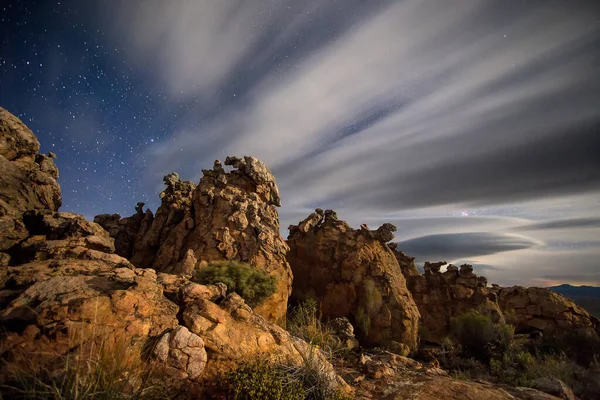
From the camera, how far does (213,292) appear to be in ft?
24.0

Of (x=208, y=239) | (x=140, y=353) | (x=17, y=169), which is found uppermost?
(x=17, y=169)

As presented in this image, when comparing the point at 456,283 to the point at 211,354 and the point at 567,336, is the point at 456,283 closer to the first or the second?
the point at 567,336

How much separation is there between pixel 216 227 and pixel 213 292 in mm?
13423

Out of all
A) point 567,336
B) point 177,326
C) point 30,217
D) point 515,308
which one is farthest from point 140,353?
point 515,308

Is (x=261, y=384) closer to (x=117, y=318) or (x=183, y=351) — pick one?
(x=183, y=351)

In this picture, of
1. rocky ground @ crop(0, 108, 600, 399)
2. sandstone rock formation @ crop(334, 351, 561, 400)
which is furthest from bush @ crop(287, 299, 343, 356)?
sandstone rock formation @ crop(334, 351, 561, 400)

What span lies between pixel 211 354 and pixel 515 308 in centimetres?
3673

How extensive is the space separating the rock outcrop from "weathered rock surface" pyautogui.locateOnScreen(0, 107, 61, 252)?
99.1 ft

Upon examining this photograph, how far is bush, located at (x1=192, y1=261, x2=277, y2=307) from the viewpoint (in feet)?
52.9

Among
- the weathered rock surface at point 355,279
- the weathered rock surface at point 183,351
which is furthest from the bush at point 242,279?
the weathered rock surface at point 183,351

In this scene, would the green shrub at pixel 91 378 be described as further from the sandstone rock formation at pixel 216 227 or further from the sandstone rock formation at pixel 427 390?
the sandstone rock formation at pixel 216 227

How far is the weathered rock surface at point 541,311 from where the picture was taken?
2650cm

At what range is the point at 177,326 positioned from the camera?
5.64m

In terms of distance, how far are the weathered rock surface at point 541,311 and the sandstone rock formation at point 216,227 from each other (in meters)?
26.7
